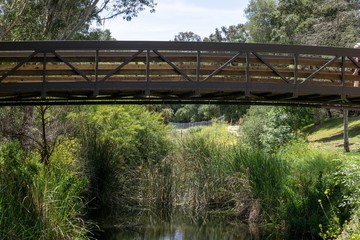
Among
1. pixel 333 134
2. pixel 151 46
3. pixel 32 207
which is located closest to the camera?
pixel 32 207

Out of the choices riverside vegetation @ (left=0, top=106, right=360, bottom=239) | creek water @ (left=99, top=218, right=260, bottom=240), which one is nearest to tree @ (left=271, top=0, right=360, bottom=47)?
riverside vegetation @ (left=0, top=106, right=360, bottom=239)

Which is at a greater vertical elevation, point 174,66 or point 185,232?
point 174,66

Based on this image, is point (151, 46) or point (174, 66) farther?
point (174, 66)

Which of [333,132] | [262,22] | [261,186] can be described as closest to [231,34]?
[262,22]

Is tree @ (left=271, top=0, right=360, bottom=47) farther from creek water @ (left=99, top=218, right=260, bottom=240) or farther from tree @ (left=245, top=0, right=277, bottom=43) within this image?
tree @ (left=245, top=0, right=277, bottom=43)

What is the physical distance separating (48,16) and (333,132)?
18.5 metres

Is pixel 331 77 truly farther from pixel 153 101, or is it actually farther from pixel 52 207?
pixel 52 207

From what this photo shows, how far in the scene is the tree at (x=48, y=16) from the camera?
18.6 m

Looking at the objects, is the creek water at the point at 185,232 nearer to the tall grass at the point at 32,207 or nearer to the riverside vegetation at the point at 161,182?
the riverside vegetation at the point at 161,182

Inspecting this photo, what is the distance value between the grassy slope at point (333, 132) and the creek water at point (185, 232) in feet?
38.2

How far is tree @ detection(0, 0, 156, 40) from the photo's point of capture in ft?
61.0

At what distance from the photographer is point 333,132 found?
31312 millimetres

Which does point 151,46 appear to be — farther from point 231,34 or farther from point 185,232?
point 231,34

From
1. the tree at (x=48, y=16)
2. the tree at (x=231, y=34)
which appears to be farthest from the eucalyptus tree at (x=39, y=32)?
the tree at (x=231, y=34)
